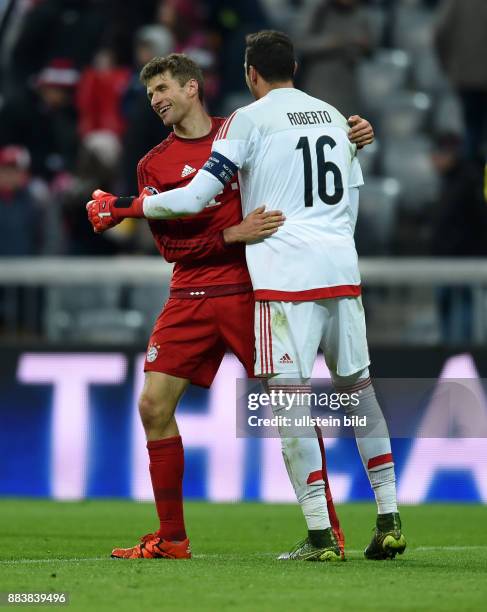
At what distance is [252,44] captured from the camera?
6.86 m

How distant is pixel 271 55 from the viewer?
6832 millimetres

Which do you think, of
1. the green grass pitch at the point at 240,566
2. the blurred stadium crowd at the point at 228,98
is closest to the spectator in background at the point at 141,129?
the blurred stadium crowd at the point at 228,98

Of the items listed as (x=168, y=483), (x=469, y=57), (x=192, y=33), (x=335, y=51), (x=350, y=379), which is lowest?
(x=168, y=483)

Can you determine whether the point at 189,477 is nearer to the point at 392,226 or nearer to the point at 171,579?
the point at 392,226

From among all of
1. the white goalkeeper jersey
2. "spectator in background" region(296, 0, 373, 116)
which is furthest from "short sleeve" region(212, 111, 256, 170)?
"spectator in background" region(296, 0, 373, 116)

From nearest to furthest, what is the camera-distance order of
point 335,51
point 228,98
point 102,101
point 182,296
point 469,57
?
point 182,296 → point 469,57 → point 335,51 → point 102,101 → point 228,98

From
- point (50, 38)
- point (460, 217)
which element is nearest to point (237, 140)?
point (460, 217)

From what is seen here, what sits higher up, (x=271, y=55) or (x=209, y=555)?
→ (x=271, y=55)

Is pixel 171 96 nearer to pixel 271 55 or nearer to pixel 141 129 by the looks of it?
pixel 271 55

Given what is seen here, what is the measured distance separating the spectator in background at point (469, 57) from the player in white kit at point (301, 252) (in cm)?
627

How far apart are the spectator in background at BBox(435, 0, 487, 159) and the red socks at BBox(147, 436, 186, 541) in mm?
6412

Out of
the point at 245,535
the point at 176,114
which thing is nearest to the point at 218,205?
the point at 176,114

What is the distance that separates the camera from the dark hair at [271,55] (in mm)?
6816

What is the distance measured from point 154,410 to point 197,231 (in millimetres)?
819
